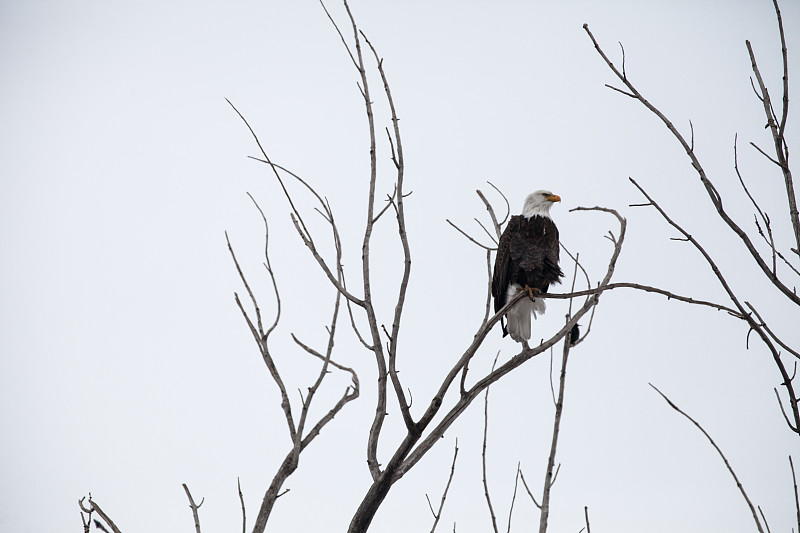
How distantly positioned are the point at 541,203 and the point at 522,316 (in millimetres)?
1015

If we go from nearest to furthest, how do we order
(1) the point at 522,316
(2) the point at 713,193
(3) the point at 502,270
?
1. (2) the point at 713,193
2. (1) the point at 522,316
3. (3) the point at 502,270

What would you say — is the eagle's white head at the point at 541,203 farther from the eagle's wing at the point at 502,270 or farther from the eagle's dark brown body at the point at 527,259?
the eagle's wing at the point at 502,270

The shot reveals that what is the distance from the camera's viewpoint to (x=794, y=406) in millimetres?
1500

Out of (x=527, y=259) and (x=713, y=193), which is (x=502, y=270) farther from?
(x=713, y=193)

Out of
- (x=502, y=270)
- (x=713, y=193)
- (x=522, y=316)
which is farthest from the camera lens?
(x=502, y=270)

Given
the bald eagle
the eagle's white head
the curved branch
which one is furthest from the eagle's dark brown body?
the curved branch

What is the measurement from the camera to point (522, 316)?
16.3ft

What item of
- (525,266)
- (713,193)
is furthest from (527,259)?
(713,193)

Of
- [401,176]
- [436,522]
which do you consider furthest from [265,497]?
[401,176]

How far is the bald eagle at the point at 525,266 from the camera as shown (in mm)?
4934

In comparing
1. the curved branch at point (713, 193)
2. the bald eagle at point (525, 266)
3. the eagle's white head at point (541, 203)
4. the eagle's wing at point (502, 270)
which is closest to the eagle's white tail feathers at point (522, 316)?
the bald eagle at point (525, 266)

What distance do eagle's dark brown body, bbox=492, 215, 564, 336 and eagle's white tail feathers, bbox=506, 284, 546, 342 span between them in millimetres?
72

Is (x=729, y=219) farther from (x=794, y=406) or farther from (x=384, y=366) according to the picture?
(x=384, y=366)

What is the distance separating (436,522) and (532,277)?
9.10 feet
